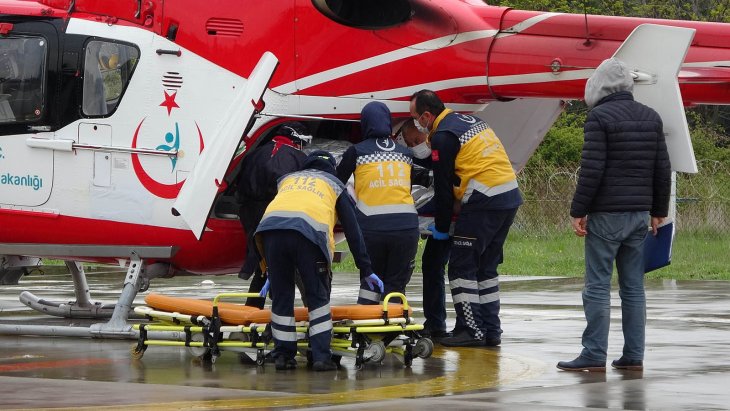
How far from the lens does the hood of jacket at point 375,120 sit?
1080cm

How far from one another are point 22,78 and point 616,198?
18.2 ft

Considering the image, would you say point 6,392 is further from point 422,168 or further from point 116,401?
point 422,168

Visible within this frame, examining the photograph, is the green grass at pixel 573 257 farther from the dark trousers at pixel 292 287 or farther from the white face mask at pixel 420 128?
the dark trousers at pixel 292 287

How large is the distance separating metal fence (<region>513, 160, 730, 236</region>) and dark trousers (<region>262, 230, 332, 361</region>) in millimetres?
16786

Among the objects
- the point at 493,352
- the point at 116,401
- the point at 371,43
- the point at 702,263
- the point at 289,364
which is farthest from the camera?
the point at 702,263

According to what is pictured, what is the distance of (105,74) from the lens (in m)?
11.9

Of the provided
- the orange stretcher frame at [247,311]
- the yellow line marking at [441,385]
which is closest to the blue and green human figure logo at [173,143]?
the orange stretcher frame at [247,311]

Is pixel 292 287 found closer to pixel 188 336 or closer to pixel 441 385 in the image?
pixel 188 336

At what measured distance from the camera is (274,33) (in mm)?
11703

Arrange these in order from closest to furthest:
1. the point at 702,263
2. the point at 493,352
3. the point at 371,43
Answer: the point at 493,352 < the point at 371,43 < the point at 702,263

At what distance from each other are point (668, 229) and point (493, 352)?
1783 mm

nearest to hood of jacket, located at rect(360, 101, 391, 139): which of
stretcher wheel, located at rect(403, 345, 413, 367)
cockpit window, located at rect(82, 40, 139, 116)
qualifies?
stretcher wheel, located at rect(403, 345, 413, 367)

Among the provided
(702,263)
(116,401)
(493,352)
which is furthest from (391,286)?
(702,263)

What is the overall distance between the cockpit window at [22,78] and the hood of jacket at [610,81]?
16.5 feet
